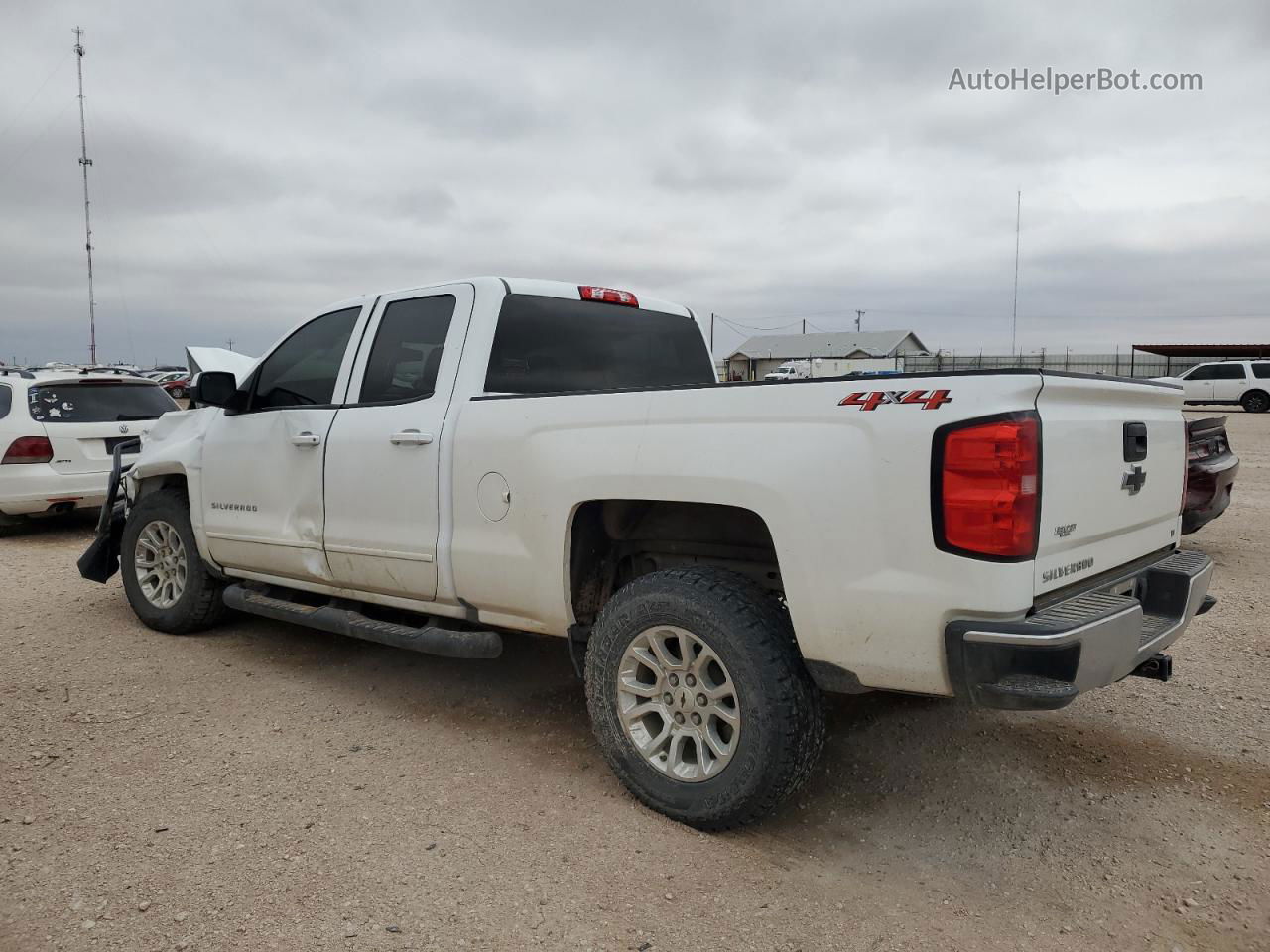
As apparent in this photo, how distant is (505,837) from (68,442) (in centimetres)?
770

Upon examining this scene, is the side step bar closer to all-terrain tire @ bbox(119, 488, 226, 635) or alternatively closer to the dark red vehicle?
all-terrain tire @ bbox(119, 488, 226, 635)

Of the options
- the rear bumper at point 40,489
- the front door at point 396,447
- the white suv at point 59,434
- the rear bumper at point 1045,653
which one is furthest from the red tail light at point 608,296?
the rear bumper at point 40,489

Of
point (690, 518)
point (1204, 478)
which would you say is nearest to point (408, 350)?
point (690, 518)

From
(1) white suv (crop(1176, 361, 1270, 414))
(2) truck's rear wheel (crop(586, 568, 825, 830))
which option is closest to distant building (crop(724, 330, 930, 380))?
(1) white suv (crop(1176, 361, 1270, 414))

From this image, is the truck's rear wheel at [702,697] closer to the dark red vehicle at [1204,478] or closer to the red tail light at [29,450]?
the dark red vehicle at [1204,478]

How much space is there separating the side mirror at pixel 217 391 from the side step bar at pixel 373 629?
1034 millimetres

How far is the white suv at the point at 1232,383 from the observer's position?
2734 cm

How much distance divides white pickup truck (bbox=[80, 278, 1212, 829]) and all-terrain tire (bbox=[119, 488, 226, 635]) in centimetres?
49

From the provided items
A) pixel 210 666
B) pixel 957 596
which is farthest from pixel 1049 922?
pixel 210 666

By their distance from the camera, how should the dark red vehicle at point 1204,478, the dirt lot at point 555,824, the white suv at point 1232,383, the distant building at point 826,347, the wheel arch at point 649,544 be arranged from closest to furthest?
1. the dirt lot at point 555,824
2. the wheel arch at point 649,544
3. the dark red vehicle at point 1204,478
4. the white suv at point 1232,383
5. the distant building at point 826,347

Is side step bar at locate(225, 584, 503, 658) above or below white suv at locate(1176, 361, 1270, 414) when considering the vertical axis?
below

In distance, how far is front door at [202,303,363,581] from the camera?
4535mm

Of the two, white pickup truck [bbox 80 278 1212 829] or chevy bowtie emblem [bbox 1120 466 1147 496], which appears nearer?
white pickup truck [bbox 80 278 1212 829]

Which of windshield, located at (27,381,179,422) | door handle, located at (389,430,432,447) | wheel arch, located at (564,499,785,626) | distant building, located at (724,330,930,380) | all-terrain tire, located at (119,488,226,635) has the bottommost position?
all-terrain tire, located at (119,488,226,635)
